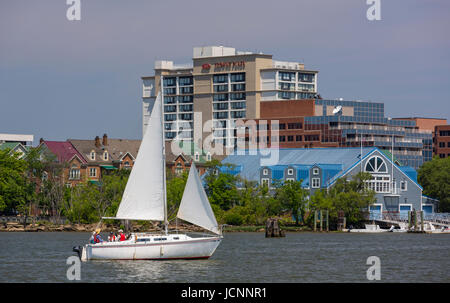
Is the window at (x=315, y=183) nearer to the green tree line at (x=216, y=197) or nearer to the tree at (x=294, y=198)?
the green tree line at (x=216, y=197)

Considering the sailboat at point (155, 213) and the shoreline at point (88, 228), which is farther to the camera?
the shoreline at point (88, 228)

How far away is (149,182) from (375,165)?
83.5 m

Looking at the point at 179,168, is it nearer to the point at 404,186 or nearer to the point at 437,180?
the point at 404,186

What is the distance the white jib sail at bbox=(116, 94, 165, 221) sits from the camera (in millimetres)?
75688

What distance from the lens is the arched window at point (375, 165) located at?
504 feet

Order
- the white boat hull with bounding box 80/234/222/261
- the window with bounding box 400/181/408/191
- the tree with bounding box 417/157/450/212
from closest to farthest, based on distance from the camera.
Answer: the white boat hull with bounding box 80/234/222/261
the window with bounding box 400/181/408/191
the tree with bounding box 417/157/450/212

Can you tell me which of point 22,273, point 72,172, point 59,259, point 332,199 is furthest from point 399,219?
point 22,273

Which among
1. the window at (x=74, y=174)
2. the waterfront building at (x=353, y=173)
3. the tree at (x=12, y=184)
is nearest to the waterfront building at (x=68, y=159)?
the window at (x=74, y=174)

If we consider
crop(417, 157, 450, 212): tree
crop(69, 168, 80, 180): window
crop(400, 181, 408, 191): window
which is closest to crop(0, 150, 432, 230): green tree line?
crop(400, 181, 408, 191): window

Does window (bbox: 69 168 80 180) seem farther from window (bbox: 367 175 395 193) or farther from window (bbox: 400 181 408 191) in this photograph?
window (bbox: 400 181 408 191)

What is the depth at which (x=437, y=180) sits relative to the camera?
172250 millimetres

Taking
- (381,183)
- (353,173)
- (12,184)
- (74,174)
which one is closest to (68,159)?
(74,174)

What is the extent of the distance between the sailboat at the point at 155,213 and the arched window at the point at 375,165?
80.8 m

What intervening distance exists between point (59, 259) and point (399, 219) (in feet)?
260
